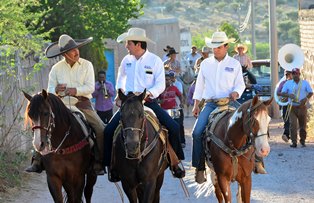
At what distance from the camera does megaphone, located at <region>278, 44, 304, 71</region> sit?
22.5 m

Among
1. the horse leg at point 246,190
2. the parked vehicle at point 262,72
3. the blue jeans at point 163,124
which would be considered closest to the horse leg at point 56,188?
the blue jeans at point 163,124

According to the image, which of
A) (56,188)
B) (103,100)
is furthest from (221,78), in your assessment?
(103,100)

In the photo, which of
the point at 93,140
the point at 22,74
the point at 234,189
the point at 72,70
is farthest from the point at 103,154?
the point at 22,74

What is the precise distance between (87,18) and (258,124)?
1617cm

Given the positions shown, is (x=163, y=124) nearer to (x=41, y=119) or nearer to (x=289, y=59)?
(x=41, y=119)

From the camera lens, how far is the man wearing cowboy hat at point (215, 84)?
41.4ft

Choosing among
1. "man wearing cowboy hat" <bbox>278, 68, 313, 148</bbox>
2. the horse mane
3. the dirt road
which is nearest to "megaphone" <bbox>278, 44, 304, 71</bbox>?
"man wearing cowboy hat" <bbox>278, 68, 313, 148</bbox>

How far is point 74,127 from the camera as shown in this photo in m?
12.1

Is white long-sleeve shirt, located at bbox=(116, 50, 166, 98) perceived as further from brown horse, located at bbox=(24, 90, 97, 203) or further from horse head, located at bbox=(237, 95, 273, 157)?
horse head, located at bbox=(237, 95, 273, 157)

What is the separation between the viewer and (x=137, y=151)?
11031 millimetres

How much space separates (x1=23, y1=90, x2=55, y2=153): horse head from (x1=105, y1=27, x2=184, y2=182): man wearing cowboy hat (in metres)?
1.05

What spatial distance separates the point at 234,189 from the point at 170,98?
6130 millimetres

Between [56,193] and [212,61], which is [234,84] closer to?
[212,61]

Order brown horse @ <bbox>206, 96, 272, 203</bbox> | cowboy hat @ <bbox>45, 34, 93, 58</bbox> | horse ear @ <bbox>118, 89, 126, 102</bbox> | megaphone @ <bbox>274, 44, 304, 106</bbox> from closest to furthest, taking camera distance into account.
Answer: horse ear @ <bbox>118, 89, 126, 102</bbox>
brown horse @ <bbox>206, 96, 272, 203</bbox>
cowboy hat @ <bbox>45, 34, 93, 58</bbox>
megaphone @ <bbox>274, 44, 304, 106</bbox>
